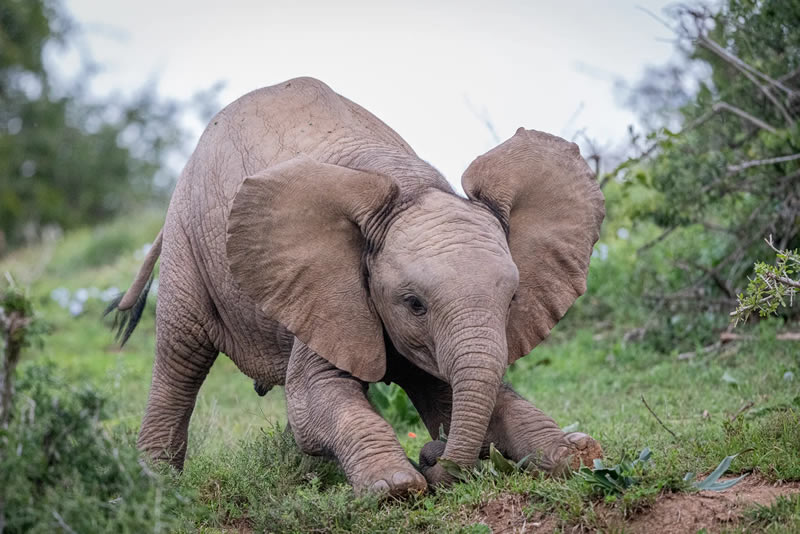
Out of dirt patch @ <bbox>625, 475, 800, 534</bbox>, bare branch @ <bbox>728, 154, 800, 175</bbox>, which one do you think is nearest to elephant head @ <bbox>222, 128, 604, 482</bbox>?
dirt patch @ <bbox>625, 475, 800, 534</bbox>

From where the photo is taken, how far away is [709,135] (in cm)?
900

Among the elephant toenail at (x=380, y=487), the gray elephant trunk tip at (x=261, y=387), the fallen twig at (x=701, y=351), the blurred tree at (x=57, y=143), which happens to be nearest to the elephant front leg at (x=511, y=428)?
the elephant toenail at (x=380, y=487)

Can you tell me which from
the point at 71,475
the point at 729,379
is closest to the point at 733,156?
the point at 729,379

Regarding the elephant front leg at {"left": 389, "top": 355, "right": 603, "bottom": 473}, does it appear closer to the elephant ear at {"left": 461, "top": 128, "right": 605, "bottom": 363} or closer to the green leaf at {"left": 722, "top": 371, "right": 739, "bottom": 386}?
the elephant ear at {"left": 461, "top": 128, "right": 605, "bottom": 363}

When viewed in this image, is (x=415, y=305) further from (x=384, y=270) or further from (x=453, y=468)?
(x=453, y=468)

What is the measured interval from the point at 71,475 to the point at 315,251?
180 cm

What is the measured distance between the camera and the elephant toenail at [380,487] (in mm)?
4602

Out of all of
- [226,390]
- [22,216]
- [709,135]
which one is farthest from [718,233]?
[22,216]

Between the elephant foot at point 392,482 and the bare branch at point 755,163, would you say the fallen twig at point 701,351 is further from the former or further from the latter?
the elephant foot at point 392,482

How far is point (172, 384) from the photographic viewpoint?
6410mm

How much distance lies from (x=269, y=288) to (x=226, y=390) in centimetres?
517

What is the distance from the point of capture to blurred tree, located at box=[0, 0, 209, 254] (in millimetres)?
29734

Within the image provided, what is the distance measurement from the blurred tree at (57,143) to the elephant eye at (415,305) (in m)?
25.6

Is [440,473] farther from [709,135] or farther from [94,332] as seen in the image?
[94,332]
